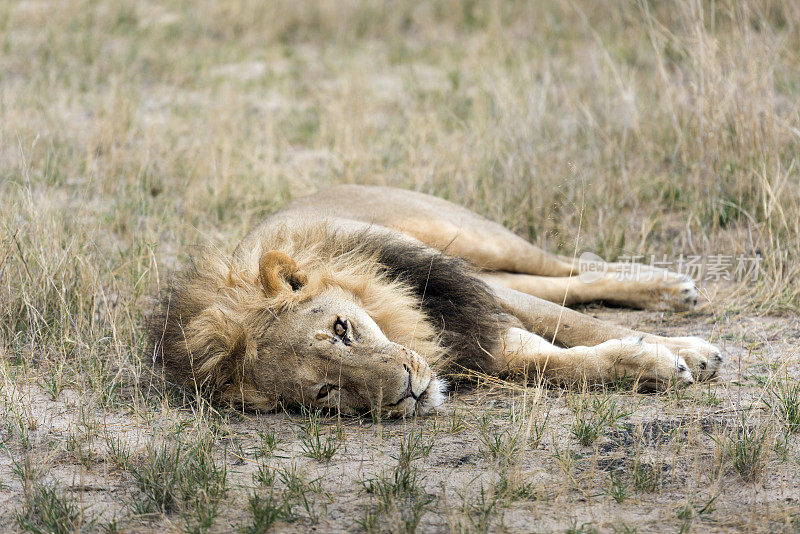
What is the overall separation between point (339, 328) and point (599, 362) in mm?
1035

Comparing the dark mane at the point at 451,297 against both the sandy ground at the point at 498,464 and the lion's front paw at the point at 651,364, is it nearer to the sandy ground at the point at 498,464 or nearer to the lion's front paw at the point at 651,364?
the sandy ground at the point at 498,464

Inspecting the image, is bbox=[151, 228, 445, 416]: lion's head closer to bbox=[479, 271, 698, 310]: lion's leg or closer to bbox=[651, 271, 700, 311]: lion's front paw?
bbox=[479, 271, 698, 310]: lion's leg

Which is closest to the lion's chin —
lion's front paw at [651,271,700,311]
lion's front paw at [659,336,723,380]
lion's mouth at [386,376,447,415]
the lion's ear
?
lion's mouth at [386,376,447,415]

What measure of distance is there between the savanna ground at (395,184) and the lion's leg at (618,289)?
0.43ft

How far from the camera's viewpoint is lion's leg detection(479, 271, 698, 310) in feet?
14.6

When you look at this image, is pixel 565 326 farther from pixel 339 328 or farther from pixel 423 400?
pixel 339 328

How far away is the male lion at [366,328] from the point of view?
10.3 feet

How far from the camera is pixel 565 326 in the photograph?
3.83 meters

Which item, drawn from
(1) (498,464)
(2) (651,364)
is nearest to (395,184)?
(2) (651,364)

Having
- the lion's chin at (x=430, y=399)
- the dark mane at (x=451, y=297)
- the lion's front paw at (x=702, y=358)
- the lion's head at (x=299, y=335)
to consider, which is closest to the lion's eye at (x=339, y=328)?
the lion's head at (x=299, y=335)

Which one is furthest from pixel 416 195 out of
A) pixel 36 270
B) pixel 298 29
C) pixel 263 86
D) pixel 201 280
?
pixel 298 29

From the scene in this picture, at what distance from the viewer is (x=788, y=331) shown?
407cm

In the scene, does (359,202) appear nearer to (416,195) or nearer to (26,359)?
(416,195)

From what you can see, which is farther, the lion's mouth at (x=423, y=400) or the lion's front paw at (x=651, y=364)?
the lion's front paw at (x=651, y=364)
